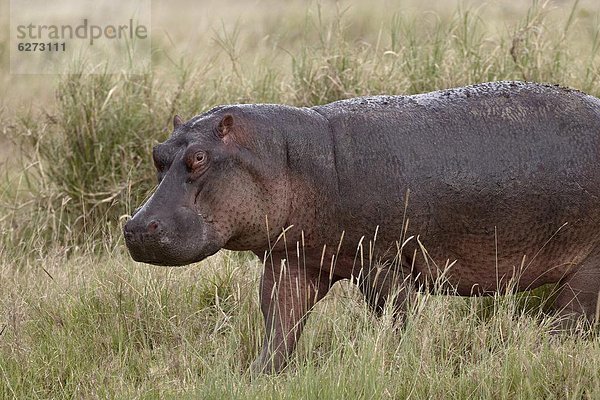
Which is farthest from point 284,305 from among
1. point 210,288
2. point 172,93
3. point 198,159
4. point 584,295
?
point 172,93

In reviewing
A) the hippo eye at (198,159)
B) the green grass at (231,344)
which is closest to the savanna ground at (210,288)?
the green grass at (231,344)

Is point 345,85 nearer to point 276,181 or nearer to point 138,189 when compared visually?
point 138,189

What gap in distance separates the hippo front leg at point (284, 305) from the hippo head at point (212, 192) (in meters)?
0.22

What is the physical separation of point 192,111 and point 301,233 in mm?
2808

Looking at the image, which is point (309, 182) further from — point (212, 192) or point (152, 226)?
point (152, 226)

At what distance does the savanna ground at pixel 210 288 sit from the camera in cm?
393

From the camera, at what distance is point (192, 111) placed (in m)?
7.02

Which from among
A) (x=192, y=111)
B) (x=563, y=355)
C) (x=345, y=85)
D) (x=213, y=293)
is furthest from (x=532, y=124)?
(x=192, y=111)

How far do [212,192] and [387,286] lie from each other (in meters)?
0.77

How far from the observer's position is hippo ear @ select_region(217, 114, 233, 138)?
13.6ft

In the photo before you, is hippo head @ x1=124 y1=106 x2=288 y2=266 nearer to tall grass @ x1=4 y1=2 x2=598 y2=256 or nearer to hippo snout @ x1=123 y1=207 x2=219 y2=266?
hippo snout @ x1=123 y1=207 x2=219 y2=266

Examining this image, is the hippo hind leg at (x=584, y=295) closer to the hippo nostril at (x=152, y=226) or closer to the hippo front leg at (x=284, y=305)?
the hippo front leg at (x=284, y=305)

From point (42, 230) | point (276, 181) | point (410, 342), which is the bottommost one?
point (42, 230)

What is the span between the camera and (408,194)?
431 cm
